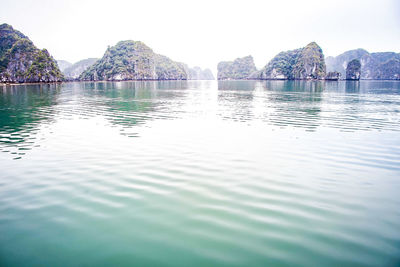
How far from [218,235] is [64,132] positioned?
1834 cm

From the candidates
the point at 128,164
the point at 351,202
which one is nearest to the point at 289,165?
the point at 351,202

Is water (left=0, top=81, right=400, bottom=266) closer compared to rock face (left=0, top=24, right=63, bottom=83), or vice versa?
→ water (left=0, top=81, right=400, bottom=266)

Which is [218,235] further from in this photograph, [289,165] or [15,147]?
[15,147]

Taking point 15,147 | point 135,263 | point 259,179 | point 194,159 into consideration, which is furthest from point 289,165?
point 15,147

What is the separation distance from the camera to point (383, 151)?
15203 mm

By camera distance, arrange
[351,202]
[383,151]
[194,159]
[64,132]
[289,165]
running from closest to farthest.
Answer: [351,202] → [289,165] → [194,159] → [383,151] → [64,132]

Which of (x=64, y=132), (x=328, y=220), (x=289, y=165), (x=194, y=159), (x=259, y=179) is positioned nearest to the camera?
(x=328, y=220)

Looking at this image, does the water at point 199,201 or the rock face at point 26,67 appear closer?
the water at point 199,201

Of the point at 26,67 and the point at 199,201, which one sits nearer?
the point at 199,201

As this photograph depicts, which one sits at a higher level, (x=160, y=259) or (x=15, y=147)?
(x=15, y=147)

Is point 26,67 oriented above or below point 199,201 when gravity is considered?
above

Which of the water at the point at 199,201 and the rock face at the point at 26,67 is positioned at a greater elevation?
the rock face at the point at 26,67

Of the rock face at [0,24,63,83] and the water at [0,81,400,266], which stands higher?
the rock face at [0,24,63,83]

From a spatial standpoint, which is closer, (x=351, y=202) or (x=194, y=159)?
(x=351, y=202)
